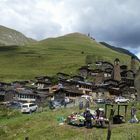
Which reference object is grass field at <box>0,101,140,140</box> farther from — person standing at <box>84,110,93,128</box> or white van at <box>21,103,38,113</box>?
white van at <box>21,103,38,113</box>

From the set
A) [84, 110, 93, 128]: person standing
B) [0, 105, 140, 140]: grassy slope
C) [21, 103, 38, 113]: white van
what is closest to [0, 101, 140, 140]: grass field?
[0, 105, 140, 140]: grassy slope

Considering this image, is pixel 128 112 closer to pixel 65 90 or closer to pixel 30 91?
pixel 65 90

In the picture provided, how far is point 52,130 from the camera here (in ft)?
161

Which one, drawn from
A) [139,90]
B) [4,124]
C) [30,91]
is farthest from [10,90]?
[4,124]

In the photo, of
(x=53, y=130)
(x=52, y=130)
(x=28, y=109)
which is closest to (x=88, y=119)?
(x=53, y=130)

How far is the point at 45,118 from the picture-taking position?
57250 mm

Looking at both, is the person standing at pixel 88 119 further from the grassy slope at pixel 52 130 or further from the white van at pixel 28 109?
the white van at pixel 28 109

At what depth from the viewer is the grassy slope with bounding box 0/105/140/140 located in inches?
1660

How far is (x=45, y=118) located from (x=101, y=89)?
63.4m

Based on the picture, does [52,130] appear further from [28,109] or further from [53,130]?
[28,109]

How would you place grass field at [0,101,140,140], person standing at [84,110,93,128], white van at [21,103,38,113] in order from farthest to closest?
1. white van at [21,103,38,113]
2. person standing at [84,110,93,128]
3. grass field at [0,101,140,140]

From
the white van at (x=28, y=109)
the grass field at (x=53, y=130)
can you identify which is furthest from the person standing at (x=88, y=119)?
the white van at (x=28, y=109)

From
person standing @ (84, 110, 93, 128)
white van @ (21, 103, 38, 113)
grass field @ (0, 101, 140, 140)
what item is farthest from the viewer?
white van @ (21, 103, 38, 113)

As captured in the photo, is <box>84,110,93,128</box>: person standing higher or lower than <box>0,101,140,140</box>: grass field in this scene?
higher
